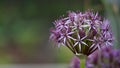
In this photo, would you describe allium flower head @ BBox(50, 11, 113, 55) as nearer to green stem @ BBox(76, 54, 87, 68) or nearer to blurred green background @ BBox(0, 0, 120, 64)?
green stem @ BBox(76, 54, 87, 68)

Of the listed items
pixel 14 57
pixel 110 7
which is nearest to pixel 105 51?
pixel 110 7

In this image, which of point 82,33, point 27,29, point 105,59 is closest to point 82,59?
point 82,33

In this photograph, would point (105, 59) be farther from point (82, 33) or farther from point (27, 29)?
point (27, 29)

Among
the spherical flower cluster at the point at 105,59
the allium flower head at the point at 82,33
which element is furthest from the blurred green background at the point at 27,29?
the allium flower head at the point at 82,33

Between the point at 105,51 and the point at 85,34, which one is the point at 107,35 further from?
the point at 105,51

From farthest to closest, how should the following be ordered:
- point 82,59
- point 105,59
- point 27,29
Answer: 1. point 27,29
2. point 105,59
3. point 82,59

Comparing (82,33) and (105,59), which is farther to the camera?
(105,59)
